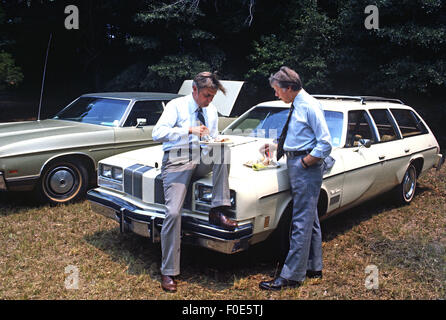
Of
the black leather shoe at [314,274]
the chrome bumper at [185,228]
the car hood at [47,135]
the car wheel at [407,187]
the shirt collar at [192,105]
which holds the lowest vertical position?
the black leather shoe at [314,274]

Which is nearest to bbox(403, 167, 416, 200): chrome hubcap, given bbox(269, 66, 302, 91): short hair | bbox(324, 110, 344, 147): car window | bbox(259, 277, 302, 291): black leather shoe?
bbox(324, 110, 344, 147): car window

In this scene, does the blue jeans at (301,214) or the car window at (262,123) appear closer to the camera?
the blue jeans at (301,214)

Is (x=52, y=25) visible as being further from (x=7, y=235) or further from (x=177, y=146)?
(x=177, y=146)

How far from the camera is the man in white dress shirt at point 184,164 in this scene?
350 cm

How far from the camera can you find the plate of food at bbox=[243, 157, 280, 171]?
386cm

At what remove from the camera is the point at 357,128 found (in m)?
5.05

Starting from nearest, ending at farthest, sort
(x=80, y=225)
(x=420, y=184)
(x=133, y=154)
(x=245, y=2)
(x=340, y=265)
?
1. (x=340, y=265)
2. (x=133, y=154)
3. (x=80, y=225)
4. (x=420, y=184)
5. (x=245, y=2)

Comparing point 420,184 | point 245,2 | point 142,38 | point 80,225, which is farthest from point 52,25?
point 420,184

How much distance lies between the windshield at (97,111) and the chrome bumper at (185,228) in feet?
8.28

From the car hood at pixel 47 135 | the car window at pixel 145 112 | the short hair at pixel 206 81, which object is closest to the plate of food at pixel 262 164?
the short hair at pixel 206 81

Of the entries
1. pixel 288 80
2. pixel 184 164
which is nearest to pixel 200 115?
pixel 184 164

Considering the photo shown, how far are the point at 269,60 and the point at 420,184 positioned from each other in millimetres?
6923

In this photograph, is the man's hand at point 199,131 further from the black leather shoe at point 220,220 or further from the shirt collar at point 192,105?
the black leather shoe at point 220,220
